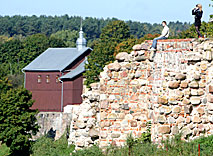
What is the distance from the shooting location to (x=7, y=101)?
51656 mm

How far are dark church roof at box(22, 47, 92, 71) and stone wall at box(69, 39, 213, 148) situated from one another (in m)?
61.5

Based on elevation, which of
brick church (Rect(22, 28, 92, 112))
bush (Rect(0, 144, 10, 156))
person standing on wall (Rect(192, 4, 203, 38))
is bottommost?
bush (Rect(0, 144, 10, 156))

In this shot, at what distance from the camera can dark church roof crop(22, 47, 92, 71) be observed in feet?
258

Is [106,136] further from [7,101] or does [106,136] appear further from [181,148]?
[7,101]

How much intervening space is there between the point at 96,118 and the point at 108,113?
120cm

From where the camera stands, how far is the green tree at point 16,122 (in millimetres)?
47250

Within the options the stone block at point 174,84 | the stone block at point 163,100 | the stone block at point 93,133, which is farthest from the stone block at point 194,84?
the stone block at point 93,133

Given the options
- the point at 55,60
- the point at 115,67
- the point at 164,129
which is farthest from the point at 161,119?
the point at 55,60

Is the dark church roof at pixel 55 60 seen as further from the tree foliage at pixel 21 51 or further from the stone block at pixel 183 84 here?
the stone block at pixel 183 84

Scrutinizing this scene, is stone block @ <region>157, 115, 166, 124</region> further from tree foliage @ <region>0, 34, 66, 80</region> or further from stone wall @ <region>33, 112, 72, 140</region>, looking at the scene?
tree foliage @ <region>0, 34, 66, 80</region>

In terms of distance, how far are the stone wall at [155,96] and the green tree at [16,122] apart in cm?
3134

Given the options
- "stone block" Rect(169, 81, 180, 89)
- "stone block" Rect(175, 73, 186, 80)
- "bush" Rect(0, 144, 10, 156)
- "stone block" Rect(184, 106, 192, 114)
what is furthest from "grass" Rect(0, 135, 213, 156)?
"bush" Rect(0, 144, 10, 156)

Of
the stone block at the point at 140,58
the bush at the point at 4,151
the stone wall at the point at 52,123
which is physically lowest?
the bush at the point at 4,151

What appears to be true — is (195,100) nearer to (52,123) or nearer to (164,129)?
(164,129)
